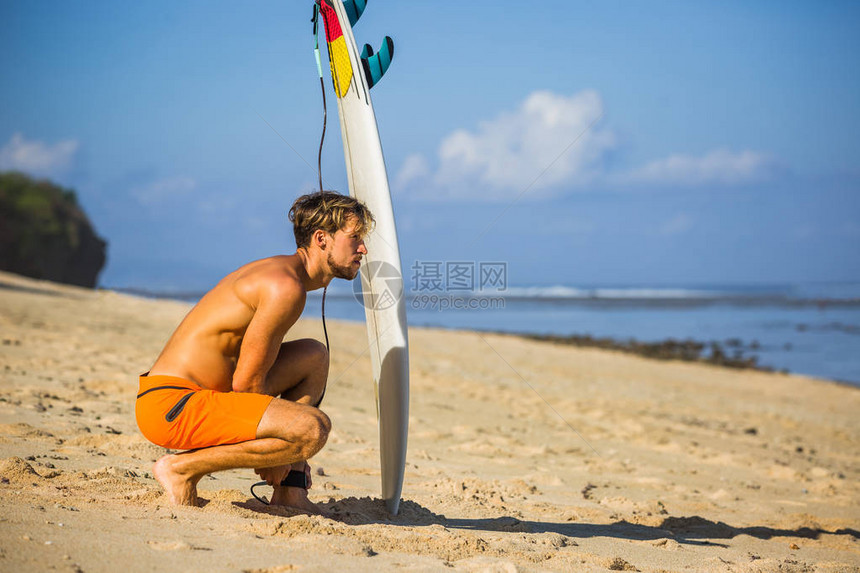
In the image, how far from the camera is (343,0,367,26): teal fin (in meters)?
3.20

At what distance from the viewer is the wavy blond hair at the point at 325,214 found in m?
2.74

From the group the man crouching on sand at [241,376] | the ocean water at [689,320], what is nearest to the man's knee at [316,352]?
the man crouching on sand at [241,376]

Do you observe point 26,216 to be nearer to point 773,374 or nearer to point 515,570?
point 773,374

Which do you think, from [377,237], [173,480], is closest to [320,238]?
[377,237]

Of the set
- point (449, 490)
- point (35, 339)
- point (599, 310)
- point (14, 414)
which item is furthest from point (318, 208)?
point (599, 310)

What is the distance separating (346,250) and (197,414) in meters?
0.84

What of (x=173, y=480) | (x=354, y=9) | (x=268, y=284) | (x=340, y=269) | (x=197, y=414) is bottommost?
(x=173, y=480)

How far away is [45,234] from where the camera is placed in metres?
23.3

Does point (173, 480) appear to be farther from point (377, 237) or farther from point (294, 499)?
point (377, 237)

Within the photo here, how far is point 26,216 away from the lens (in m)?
22.9

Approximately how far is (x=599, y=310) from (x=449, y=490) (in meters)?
26.7

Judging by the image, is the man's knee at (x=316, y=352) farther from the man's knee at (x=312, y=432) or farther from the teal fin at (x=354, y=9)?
the teal fin at (x=354, y=9)

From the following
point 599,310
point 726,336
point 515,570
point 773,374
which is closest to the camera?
point 515,570

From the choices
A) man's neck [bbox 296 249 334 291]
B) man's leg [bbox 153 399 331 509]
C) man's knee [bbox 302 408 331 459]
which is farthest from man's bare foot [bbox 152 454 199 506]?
man's neck [bbox 296 249 334 291]
